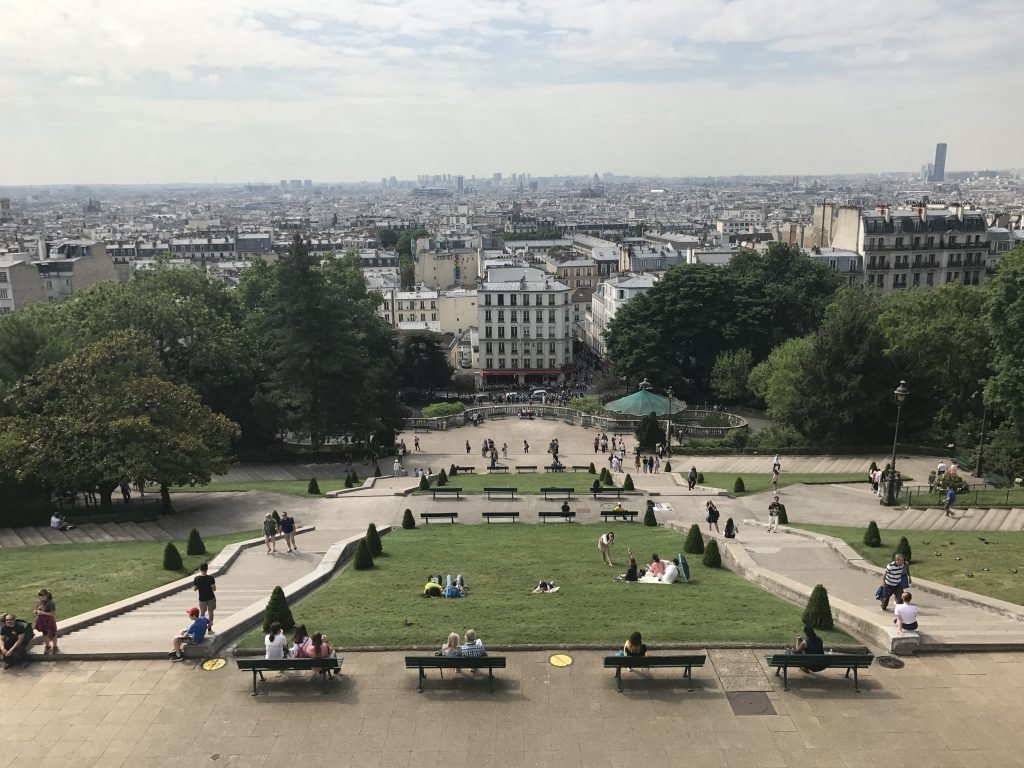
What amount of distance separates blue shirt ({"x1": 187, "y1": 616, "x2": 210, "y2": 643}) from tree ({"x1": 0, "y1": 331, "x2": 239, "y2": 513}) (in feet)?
55.6

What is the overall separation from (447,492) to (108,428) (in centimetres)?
1467

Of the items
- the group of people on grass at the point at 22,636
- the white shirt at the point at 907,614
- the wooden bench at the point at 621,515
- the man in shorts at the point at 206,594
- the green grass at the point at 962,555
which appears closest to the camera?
the group of people on grass at the point at 22,636

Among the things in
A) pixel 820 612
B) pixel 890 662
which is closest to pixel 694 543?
pixel 820 612

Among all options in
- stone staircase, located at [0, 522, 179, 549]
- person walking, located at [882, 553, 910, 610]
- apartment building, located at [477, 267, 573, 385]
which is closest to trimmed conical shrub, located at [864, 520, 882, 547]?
person walking, located at [882, 553, 910, 610]

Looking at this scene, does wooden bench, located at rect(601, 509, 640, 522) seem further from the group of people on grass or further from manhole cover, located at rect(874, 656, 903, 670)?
the group of people on grass

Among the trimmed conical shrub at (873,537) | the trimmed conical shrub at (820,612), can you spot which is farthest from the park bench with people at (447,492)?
the trimmed conical shrub at (820,612)

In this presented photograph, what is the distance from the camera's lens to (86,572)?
24.9 metres

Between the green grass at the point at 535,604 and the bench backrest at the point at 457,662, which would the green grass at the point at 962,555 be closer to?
the green grass at the point at 535,604

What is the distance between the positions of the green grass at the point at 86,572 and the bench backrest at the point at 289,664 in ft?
24.0

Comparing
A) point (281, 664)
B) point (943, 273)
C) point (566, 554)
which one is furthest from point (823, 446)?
point (943, 273)

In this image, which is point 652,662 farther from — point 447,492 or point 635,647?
point 447,492

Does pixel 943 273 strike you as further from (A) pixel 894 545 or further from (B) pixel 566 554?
(B) pixel 566 554

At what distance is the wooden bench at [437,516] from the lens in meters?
32.6

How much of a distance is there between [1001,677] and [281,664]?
46.7 ft
